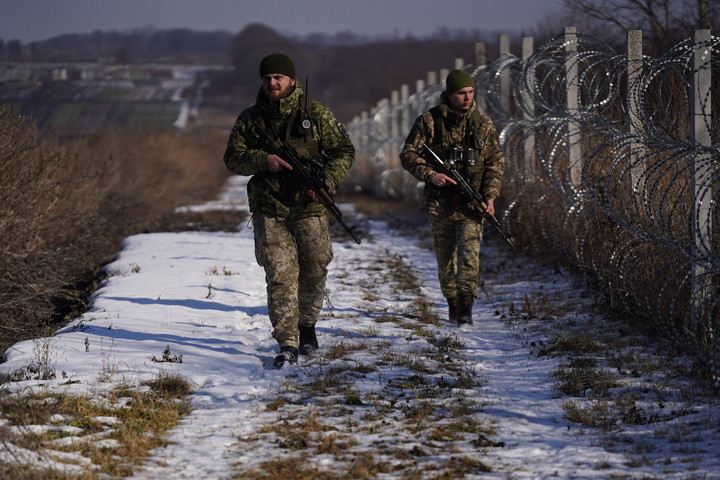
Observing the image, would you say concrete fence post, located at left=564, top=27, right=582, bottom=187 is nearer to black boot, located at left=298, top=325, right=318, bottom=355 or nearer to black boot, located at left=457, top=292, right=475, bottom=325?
black boot, located at left=457, top=292, right=475, bottom=325

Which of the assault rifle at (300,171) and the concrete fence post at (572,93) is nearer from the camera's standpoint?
the assault rifle at (300,171)

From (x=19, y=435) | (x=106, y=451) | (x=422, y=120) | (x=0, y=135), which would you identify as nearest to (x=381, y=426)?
(x=106, y=451)

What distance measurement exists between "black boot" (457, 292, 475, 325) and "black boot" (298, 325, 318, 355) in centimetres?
153

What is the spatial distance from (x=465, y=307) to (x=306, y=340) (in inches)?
63.3

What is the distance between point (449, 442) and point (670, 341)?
2556 millimetres

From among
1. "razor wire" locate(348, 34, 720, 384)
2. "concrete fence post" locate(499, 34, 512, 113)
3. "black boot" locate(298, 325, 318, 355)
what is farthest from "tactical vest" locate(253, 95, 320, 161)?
"concrete fence post" locate(499, 34, 512, 113)

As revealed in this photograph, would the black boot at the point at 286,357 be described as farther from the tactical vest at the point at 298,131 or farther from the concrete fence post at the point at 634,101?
the concrete fence post at the point at 634,101

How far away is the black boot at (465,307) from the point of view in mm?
7613

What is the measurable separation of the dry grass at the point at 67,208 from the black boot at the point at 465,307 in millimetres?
3271

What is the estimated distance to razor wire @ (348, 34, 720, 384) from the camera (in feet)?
19.1

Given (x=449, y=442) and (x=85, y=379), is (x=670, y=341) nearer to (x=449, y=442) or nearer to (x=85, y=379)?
(x=449, y=442)

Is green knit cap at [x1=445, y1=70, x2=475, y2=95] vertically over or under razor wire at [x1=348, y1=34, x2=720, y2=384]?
over

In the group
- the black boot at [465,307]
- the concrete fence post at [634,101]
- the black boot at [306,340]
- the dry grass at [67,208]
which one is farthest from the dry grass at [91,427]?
the concrete fence post at [634,101]

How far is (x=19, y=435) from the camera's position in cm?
418
